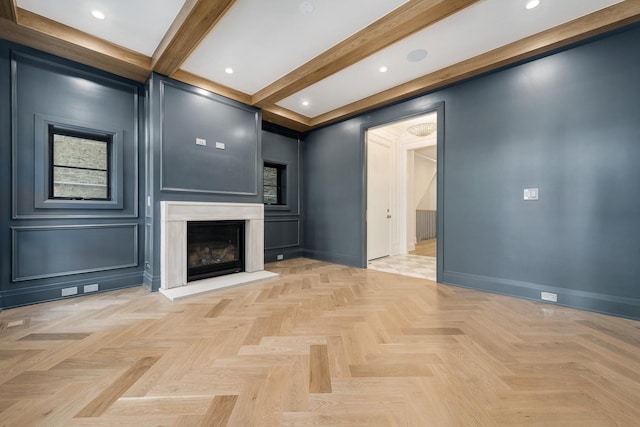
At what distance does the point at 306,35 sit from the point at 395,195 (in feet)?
12.9

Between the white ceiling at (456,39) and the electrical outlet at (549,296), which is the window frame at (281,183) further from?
the electrical outlet at (549,296)

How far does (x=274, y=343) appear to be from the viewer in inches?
74.3

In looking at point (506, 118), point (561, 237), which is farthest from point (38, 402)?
point (506, 118)

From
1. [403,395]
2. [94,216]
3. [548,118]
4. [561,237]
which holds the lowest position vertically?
[403,395]

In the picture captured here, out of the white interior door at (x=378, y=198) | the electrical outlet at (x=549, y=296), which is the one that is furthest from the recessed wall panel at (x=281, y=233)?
the electrical outlet at (x=549, y=296)

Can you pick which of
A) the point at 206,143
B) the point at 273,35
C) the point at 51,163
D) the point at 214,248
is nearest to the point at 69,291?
the point at 51,163

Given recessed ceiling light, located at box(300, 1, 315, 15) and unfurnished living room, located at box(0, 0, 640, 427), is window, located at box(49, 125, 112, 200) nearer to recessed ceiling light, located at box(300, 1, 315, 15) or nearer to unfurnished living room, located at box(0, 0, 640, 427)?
unfurnished living room, located at box(0, 0, 640, 427)

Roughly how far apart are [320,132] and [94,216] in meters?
3.92

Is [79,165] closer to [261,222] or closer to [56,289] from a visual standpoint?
[56,289]

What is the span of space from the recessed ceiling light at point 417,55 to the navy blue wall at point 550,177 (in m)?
0.74

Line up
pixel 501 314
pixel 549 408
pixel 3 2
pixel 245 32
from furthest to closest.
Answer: pixel 245 32
pixel 501 314
pixel 3 2
pixel 549 408

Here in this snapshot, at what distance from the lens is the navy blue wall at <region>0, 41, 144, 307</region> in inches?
101

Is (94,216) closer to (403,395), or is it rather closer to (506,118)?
(403,395)

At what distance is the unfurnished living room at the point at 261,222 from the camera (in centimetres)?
141
